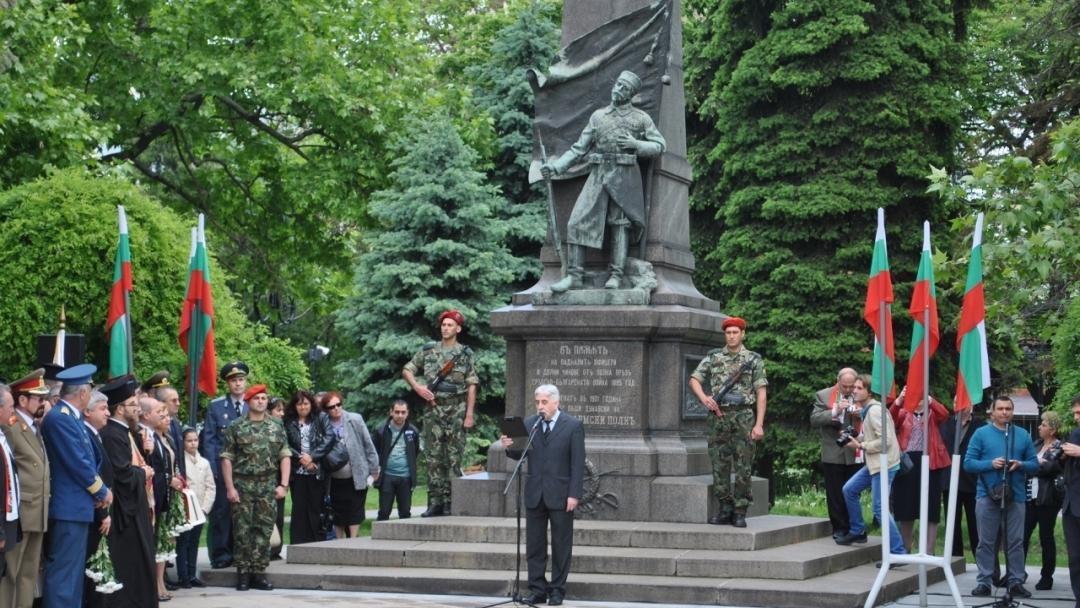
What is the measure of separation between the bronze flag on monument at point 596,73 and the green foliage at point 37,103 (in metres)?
A: 8.17

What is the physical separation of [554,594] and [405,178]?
12401 millimetres

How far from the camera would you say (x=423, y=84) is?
26969 millimetres

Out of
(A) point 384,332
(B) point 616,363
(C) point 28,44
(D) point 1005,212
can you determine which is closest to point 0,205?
(C) point 28,44

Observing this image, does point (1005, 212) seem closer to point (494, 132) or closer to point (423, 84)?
point (494, 132)

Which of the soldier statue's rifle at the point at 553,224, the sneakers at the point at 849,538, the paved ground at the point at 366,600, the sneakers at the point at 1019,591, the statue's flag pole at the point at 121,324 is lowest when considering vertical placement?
the paved ground at the point at 366,600

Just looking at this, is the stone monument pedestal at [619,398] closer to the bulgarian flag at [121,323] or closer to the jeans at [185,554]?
the jeans at [185,554]

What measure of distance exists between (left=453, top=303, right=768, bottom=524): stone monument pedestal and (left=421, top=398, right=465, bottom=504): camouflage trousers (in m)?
0.39

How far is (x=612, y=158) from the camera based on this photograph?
50.3 ft

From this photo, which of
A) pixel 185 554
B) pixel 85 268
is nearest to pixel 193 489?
pixel 185 554

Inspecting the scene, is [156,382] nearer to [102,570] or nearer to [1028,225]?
[102,570]

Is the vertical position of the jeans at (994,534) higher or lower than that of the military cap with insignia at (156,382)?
lower

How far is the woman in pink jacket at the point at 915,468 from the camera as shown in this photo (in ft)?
49.4

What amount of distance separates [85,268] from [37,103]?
3.41m

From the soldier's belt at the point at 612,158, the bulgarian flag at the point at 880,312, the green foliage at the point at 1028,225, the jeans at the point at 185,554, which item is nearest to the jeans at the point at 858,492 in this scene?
the bulgarian flag at the point at 880,312
